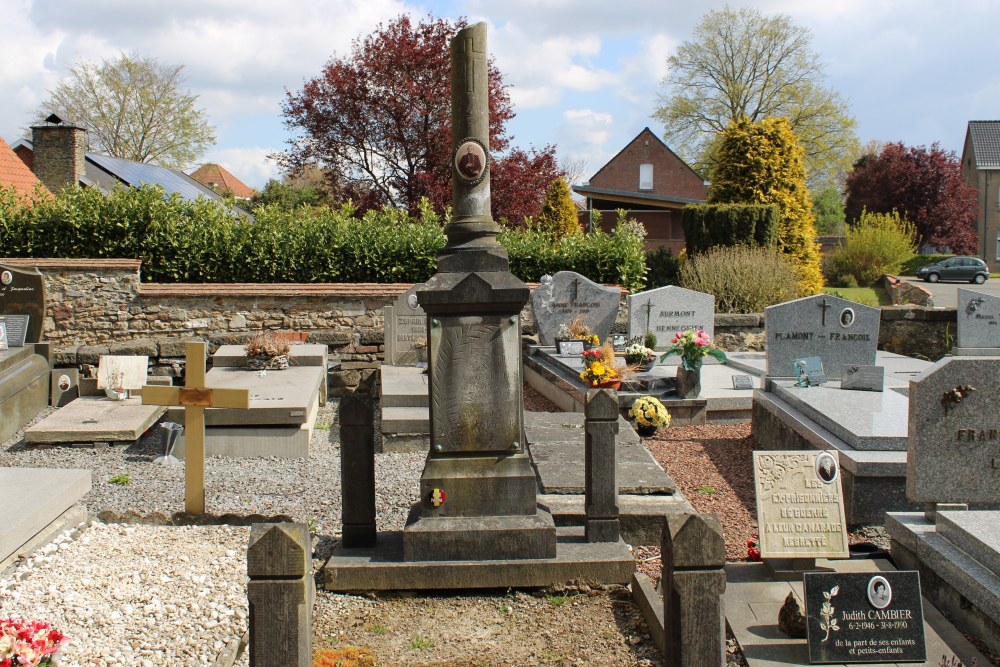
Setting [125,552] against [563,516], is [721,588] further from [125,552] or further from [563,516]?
[125,552]

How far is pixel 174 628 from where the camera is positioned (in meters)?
4.01

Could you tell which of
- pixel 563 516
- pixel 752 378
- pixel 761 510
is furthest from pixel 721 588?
pixel 752 378

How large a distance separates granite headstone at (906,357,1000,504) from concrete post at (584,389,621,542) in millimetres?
1709

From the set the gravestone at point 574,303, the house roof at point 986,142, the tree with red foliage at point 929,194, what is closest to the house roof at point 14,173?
the gravestone at point 574,303

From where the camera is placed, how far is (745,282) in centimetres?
1426

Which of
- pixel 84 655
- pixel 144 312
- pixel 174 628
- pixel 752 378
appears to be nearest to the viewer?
pixel 84 655

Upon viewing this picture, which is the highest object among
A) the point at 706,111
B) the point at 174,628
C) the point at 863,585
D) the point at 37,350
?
the point at 706,111

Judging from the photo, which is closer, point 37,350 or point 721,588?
point 721,588

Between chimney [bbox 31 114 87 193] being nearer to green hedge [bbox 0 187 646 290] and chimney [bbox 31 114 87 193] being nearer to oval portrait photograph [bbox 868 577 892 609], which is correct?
green hedge [bbox 0 187 646 290]

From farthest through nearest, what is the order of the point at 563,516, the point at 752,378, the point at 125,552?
the point at 752,378 → the point at 563,516 → the point at 125,552

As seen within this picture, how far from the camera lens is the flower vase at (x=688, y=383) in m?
9.04

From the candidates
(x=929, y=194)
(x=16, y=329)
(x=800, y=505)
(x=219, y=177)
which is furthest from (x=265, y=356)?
(x=219, y=177)

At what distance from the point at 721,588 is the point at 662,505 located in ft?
8.23

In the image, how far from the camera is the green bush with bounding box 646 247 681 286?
641 inches
